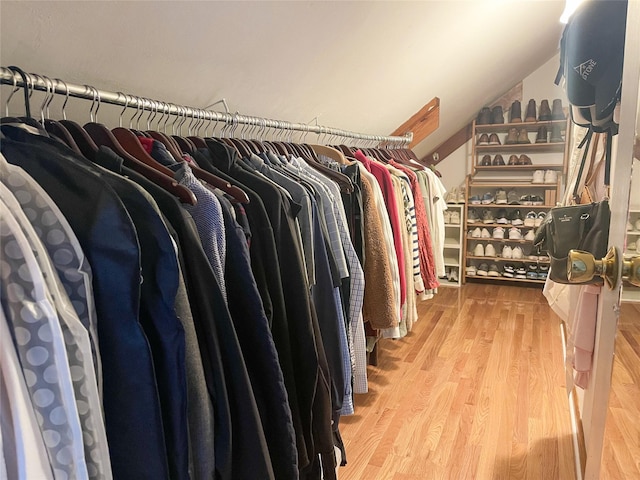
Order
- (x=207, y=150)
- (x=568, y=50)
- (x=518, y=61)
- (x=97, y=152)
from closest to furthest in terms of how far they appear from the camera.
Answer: (x=97, y=152)
(x=207, y=150)
(x=568, y=50)
(x=518, y=61)

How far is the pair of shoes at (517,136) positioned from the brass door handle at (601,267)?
393 centimetres

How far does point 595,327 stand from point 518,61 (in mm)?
2794

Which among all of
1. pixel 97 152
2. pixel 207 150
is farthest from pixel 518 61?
pixel 97 152

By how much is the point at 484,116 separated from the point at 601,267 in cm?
403

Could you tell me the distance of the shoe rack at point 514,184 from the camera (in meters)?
4.30

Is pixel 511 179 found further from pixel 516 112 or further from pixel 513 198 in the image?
pixel 516 112

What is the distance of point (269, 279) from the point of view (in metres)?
1.04

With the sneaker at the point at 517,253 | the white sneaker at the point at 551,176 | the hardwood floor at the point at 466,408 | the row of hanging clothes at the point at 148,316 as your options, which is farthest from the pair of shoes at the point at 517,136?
the row of hanging clothes at the point at 148,316

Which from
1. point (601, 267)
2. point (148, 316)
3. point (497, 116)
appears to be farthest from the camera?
point (497, 116)

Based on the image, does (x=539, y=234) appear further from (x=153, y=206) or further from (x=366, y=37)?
(x=153, y=206)

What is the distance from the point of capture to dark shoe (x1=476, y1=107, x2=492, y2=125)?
4.48 m

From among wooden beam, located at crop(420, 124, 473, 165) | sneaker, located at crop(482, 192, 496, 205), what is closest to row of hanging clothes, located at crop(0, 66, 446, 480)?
sneaker, located at crop(482, 192, 496, 205)

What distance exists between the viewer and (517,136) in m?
4.41

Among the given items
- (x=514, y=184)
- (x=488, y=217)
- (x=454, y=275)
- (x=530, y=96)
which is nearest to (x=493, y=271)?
(x=454, y=275)
